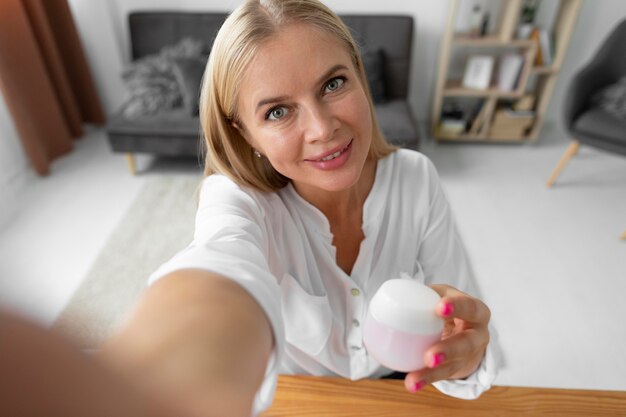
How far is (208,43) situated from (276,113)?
2.47 meters

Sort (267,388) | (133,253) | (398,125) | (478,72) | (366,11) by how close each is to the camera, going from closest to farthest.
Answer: (267,388) < (133,253) < (398,125) < (478,72) < (366,11)

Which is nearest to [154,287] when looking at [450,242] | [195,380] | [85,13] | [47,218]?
[195,380]

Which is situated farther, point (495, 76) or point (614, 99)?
point (495, 76)

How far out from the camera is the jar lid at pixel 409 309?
1.53 feet

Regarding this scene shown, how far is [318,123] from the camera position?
656 millimetres

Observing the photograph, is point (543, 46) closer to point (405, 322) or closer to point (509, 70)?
point (509, 70)

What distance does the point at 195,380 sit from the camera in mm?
325

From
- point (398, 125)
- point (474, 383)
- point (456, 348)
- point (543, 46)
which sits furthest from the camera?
point (543, 46)

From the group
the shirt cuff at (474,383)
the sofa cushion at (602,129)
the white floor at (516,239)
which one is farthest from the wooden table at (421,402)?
the sofa cushion at (602,129)

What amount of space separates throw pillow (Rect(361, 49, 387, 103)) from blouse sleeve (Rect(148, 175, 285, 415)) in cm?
213

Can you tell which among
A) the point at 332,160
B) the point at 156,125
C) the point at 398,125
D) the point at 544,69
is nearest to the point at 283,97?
the point at 332,160

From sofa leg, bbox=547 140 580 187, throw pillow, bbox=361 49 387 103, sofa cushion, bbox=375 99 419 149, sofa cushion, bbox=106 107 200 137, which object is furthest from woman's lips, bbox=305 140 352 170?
sofa leg, bbox=547 140 580 187

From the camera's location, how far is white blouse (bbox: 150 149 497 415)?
2.63 feet

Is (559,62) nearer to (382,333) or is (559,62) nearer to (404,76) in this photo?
(404,76)
